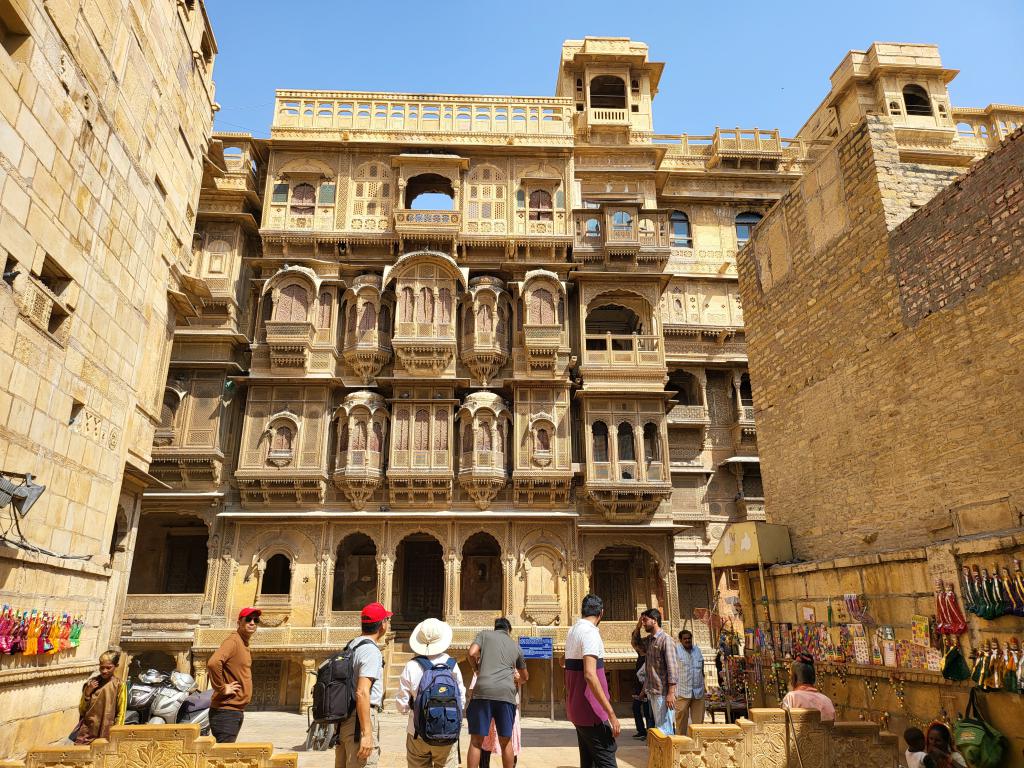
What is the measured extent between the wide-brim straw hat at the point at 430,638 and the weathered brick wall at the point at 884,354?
678cm

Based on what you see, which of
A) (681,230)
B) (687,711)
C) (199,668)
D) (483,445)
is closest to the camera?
(687,711)

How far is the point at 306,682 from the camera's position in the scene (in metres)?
18.9

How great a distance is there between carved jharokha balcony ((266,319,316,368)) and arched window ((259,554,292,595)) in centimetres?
621

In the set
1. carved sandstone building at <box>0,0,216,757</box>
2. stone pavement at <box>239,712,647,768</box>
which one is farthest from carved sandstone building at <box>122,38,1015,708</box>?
carved sandstone building at <box>0,0,216,757</box>

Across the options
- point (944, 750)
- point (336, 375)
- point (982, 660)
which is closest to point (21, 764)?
point (944, 750)

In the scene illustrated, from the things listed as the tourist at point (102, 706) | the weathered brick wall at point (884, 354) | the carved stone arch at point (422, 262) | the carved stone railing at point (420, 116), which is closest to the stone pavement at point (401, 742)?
the tourist at point (102, 706)

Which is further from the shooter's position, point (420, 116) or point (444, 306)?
point (420, 116)

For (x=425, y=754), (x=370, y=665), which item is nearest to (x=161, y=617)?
(x=370, y=665)

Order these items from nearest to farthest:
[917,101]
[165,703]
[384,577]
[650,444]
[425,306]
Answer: [165,703]
[384,577]
[650,444]
[425,306]
[917,101]

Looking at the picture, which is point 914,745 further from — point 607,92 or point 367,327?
point 607,92

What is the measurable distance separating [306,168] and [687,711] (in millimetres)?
20701

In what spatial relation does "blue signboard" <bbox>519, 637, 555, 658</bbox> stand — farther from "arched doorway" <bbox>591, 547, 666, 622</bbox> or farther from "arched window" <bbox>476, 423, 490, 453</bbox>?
"arched doorway" <bbox>591, 547, 666, 622</bbox>

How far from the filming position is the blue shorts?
6.00 metres

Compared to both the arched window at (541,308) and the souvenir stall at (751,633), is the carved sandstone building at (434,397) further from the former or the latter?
the souvenir stall at (751,633)
